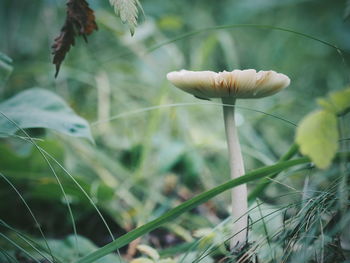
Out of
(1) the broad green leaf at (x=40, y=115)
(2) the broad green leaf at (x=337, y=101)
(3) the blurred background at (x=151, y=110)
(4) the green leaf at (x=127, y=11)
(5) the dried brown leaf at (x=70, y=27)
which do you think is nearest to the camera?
(2) the broad green leaf at (x=337, y=101)

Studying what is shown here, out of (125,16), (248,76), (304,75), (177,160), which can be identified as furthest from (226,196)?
(304,75)

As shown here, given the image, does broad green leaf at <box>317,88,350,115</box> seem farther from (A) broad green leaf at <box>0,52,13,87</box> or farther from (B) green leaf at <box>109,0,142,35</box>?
(A) broad green leaf at <box>0,52,13,87</box>

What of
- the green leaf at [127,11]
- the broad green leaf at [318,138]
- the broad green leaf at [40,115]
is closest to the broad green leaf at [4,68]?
the broad green leaf at [40,115]

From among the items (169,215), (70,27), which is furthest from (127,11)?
(169,215)

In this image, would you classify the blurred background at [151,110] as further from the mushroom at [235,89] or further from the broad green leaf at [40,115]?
the broad green leaf at [40,115]

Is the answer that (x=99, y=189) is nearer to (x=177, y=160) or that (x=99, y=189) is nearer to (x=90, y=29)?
(x=177, y=160)

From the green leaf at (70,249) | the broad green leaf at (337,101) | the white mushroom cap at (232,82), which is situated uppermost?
the white mushroom cap at (232,82)

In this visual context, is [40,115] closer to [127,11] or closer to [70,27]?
[70,27]
